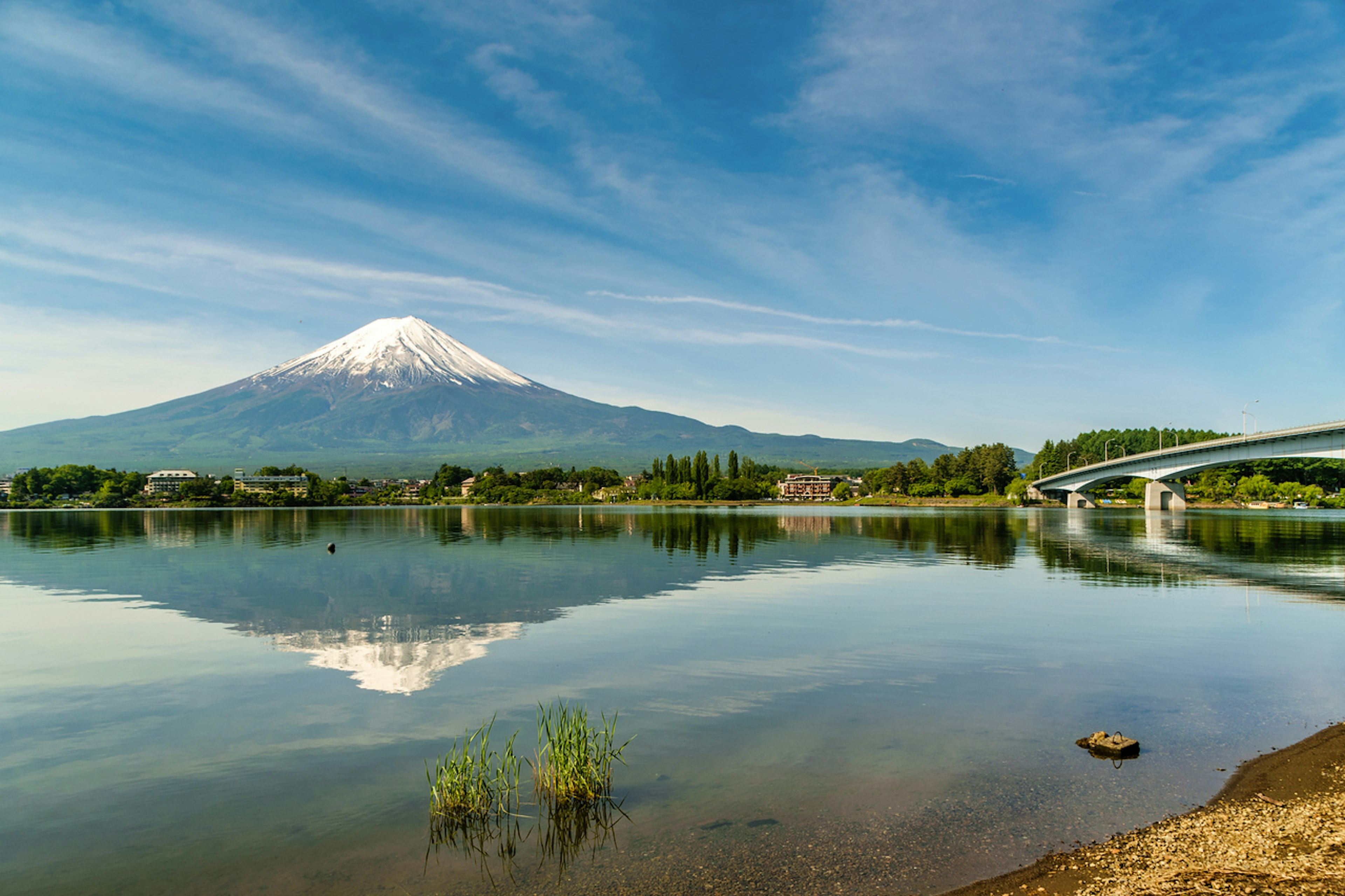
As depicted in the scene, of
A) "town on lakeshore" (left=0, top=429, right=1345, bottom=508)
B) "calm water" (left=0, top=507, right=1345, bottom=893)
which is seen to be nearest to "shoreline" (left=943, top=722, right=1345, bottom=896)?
"calm water" (left=0, top=507, right=1345, bottom=893)

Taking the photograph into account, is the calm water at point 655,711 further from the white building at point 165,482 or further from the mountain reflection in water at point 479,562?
the white building at point 165,482

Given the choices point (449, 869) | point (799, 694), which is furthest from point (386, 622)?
point (449, 869)

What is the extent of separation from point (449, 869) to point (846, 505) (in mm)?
165868

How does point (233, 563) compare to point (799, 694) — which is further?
point (233, 563)

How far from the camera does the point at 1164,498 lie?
4518 inches

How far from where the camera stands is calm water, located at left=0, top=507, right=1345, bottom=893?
808 cm

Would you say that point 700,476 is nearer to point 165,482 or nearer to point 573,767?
point 165,482

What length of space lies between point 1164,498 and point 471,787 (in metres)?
131

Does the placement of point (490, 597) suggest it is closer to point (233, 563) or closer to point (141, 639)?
point (141, 639)

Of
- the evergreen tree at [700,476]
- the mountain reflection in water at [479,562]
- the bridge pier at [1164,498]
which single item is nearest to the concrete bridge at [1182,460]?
the bridge pier at [1164,498]

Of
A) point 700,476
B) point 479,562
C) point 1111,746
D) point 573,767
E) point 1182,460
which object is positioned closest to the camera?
point 573,767

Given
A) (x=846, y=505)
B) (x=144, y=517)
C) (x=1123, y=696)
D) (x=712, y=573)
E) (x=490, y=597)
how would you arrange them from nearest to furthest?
(x=1123, y=696) → (x=490, y=597) → (x=712, y=573) → (x=144, y=517) → (x=846, y=505)

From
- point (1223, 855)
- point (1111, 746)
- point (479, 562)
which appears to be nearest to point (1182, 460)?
point (479, 562)

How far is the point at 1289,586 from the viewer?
95.2 ft
